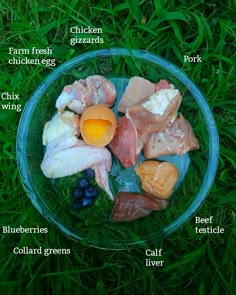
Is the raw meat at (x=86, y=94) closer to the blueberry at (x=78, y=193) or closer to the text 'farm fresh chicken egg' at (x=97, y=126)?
the text 'farm fresh chicken egg' at (x=97, y=126)

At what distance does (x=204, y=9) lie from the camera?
4.02ft

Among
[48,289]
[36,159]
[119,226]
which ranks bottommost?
[48,289]

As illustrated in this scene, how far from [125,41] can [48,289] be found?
Result: 0.48m

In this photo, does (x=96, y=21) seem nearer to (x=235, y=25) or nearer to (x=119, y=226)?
(x=235, y=25)

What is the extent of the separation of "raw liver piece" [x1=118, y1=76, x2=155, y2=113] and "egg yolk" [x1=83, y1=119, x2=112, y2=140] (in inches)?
2.6

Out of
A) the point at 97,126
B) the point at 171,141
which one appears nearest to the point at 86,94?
the point at 97,126

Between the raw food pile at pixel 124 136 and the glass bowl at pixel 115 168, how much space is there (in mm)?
24

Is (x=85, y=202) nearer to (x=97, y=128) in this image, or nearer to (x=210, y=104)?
(x=97, y=128)

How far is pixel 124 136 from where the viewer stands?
1172 mm

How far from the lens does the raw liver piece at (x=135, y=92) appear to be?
3.91ft

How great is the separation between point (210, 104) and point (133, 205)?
235mm

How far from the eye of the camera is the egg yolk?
1148 mm

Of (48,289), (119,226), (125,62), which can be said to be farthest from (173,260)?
(125,62)

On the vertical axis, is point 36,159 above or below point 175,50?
below
